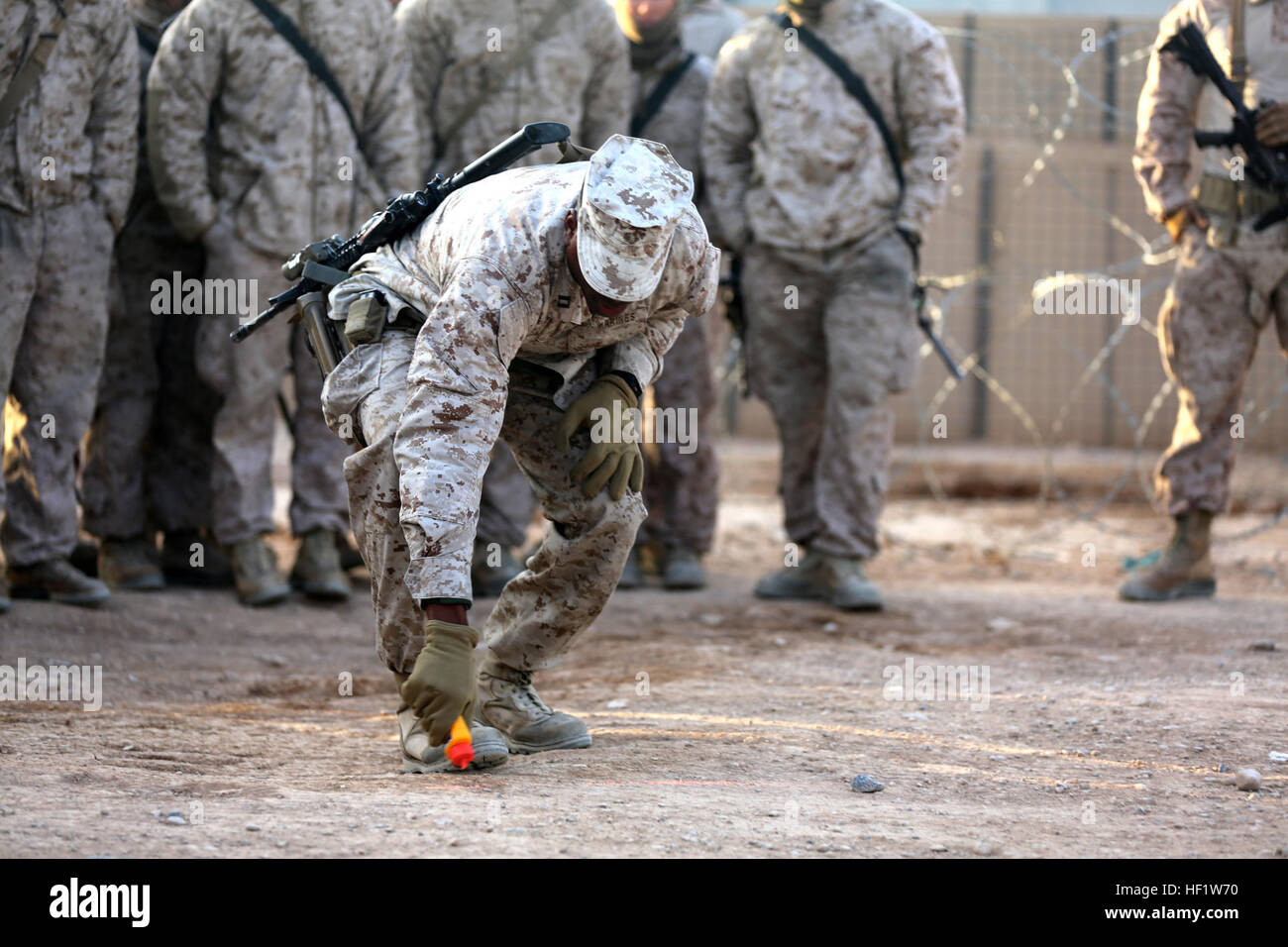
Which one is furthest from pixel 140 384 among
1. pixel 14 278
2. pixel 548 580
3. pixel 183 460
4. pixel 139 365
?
pixel 548 580

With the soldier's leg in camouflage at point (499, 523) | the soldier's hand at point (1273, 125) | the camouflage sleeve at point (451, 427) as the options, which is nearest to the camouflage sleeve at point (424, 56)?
the soldier's leg in camouflage at point (499, 523)

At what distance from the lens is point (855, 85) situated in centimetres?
600

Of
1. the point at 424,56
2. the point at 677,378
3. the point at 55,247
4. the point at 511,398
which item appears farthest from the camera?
the point at 677,378

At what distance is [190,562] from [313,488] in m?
0.69

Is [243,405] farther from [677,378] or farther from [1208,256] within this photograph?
[1208,256]

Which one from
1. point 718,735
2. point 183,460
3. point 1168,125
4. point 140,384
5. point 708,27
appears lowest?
point 718,735

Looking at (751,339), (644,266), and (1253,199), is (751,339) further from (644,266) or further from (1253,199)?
(644,266)

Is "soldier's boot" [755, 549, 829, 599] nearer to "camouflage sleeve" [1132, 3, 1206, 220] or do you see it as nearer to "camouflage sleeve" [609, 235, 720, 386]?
"camouflage sleeve" [1132, 3, 1206, 220]

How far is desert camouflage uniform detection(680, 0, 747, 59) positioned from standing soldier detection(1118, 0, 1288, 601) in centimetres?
326

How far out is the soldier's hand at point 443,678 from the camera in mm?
3080

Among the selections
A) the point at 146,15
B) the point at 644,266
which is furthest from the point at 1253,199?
the point at 146,15

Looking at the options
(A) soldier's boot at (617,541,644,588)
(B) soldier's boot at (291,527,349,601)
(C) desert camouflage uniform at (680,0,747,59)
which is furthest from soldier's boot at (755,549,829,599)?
(C) desert camouflage uniform at (680,0,747,59)

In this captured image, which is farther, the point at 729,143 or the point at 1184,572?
the point at 729,143

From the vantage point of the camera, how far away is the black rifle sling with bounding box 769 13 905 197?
236 inches
